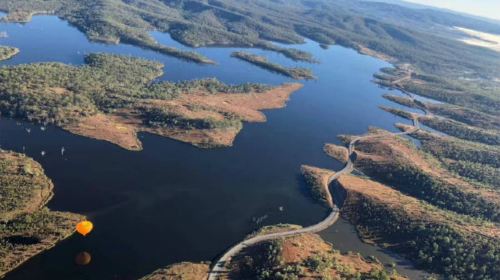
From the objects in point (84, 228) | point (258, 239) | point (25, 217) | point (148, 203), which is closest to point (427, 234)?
point (258, 239)

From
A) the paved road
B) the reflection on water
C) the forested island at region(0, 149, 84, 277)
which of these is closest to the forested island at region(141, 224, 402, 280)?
the paved road

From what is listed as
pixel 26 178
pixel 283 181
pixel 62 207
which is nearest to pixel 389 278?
pixel 283 181

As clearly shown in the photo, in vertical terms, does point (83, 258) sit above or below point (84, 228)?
below

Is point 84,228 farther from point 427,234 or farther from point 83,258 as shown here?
point 427,234

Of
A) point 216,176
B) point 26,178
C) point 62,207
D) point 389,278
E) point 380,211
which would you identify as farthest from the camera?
point 216,176

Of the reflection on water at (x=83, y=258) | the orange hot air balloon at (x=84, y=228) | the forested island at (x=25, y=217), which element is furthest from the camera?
the orange hot air balloon at (x=84, y=228)

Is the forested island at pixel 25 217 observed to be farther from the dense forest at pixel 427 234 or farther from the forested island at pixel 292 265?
the dense forest at pixel 427 234

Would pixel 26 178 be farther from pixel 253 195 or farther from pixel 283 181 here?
pixel 283 181

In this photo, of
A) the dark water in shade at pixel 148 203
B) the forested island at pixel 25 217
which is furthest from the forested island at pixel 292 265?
→ the forested island at pixel 25 217
